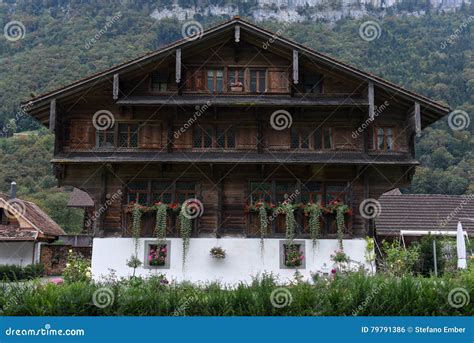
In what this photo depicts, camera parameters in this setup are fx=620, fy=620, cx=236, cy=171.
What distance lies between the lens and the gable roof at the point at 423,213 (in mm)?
29609

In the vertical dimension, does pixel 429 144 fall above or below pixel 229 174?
above

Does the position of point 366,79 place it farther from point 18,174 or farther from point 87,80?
point 18,174

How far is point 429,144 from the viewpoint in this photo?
198ft

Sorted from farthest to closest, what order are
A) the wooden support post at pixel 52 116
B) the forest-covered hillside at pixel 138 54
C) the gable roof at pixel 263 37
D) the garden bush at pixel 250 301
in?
the forest-covered hillside at pixel 138 54 < the gable roof at pixel 263 37 < the wooden support post at pixel 52 116 < the garden bush at pixel 250 301

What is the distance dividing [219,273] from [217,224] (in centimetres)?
182

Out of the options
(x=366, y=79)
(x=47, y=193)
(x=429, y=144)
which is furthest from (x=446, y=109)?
(x=47, y=193)

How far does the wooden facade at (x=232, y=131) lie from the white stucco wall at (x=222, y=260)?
0.53m

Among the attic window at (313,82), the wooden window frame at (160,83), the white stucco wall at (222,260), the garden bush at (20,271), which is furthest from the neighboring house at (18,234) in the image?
the attic window at (313,82)

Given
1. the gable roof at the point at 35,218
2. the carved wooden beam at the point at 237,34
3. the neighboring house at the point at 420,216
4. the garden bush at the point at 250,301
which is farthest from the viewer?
the gable roof at the point at 35,218

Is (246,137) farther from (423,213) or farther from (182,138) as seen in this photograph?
(423,213)

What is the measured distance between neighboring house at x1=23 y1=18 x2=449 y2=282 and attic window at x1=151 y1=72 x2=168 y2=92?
4cm

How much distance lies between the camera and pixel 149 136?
2373 cm

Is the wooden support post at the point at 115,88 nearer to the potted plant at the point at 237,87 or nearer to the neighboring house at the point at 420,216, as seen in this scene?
the potted plant at the point at 237,87

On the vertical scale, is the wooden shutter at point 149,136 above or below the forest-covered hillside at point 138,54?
below
